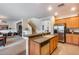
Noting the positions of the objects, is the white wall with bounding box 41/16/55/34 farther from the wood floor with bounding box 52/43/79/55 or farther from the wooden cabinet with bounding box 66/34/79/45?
the wooden cabinet with bounding box 66/34/79/45

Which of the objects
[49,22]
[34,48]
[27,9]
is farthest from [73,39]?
[27,9]

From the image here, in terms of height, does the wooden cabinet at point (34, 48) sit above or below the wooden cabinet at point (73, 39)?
below

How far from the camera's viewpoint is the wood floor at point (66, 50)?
204cm

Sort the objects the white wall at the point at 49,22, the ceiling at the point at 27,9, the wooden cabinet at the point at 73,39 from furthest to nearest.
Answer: the wooden cabinet at the point at 73,39 < the white wall at the point at 49,22 < the ceiling at the point at 27,9

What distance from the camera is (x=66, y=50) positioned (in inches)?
84.7

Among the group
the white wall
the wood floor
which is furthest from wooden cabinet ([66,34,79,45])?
the white wall

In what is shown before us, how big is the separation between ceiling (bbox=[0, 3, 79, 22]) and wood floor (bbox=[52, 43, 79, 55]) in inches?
41.3

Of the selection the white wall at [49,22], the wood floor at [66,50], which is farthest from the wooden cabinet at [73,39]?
the white wall at [49,22]

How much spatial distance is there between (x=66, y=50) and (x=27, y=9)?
5.28ft

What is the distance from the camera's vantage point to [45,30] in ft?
6.86

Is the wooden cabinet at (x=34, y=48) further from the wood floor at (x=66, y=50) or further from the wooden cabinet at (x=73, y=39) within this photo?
the wooden cabinet at (x=73, y=39)

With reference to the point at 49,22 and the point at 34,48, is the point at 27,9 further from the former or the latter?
the point at 34,48

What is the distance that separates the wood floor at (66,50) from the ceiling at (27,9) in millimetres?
1048

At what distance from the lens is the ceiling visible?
5.95 ft
